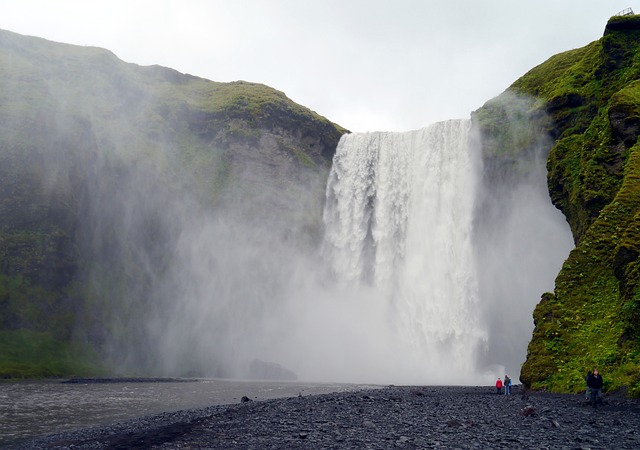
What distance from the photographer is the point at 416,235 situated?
7150cm

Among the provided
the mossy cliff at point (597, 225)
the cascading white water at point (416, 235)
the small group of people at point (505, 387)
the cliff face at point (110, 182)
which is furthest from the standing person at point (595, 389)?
the cliff face at point (110, 182)

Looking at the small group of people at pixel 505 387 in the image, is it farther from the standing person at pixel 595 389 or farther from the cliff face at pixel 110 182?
the cliff face at pixel 110 182

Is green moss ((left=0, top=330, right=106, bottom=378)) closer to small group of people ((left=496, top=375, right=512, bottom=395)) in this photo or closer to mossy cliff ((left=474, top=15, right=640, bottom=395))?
small group of people ((left=496, top=375, right=512, bottom=395))

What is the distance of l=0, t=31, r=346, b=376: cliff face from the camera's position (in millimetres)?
70938

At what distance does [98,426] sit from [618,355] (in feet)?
79.3

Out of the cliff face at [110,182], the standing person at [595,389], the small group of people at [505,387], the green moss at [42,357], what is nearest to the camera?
the standing person at [595,389]

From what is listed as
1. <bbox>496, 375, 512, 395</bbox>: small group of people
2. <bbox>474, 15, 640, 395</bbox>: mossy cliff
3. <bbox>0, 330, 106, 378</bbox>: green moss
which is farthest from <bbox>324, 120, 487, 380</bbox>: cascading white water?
<bbox>0, 330, 106, 378</bbox>: green moss

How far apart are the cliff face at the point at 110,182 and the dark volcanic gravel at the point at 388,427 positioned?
47357 mm

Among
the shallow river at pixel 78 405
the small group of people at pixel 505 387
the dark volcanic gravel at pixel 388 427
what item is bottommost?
the shallow river at pixel 78 405

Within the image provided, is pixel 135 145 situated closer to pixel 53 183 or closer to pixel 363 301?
pixel 53 183

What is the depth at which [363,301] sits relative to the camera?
7488 centimetres

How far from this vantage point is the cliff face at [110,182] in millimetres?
70938

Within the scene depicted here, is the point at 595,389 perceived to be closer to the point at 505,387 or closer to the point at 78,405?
the point at 505,387

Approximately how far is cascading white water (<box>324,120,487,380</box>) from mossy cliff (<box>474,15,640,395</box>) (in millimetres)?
15237
